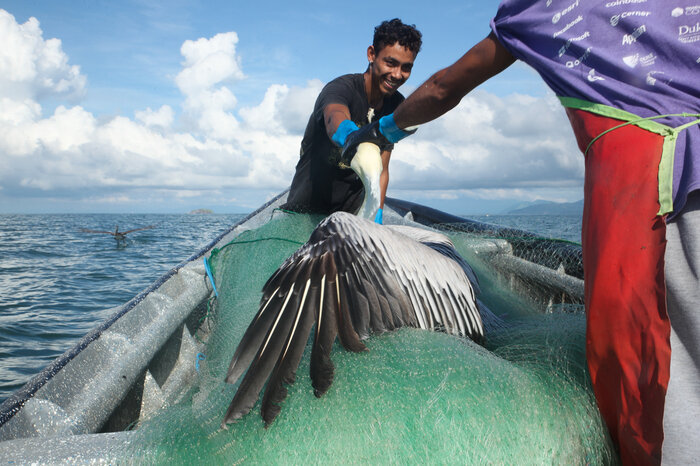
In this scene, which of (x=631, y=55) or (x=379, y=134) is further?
(x=379, y=134)

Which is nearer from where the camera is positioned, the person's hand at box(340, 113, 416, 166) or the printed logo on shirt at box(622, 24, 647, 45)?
the printed logo on shirt at box(622, 24, 647, 45)

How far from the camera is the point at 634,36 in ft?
4.51

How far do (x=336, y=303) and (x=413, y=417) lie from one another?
1.84 ft

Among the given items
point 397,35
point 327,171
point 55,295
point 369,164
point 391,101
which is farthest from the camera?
point 55,295

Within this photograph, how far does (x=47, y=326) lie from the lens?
21.6 feet

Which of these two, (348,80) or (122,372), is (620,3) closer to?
(348,80)

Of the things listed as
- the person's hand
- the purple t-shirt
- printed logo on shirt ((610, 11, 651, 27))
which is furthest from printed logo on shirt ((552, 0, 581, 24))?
the person's hand

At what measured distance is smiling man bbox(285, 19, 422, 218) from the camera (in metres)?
3.70

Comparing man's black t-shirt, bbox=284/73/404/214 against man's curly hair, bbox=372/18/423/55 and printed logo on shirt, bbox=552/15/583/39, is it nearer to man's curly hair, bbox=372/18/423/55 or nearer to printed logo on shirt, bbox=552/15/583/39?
man's curly hair, bbox=372/18/423/55

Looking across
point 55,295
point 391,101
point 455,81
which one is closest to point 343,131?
point 455,81

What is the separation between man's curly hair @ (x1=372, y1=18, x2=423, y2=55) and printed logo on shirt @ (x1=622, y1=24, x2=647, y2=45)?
8.30 ft

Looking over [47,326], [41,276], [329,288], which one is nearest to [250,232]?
[329,288]

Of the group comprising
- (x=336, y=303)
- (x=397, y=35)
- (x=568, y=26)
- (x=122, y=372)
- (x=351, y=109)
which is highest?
(x=397, y=35)

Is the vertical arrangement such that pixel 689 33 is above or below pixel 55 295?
above
